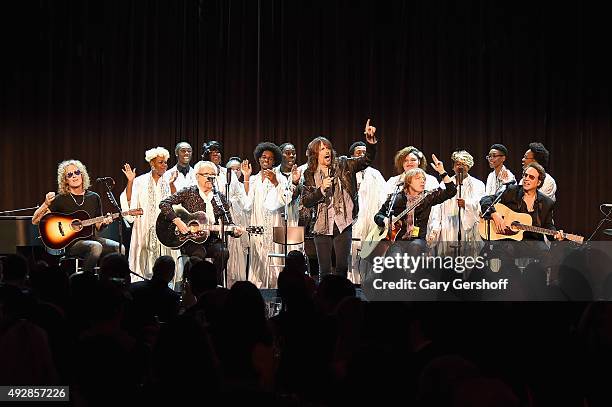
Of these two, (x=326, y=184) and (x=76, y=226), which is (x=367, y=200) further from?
(x=76, y=226)

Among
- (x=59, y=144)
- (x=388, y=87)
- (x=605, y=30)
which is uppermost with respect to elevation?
(x=605, y=30)

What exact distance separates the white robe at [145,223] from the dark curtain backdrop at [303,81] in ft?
8.52

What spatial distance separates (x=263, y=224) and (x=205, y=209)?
6.92ft

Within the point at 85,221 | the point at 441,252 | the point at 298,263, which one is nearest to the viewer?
the point at 298,263

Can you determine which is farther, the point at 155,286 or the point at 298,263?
the point at 298,263

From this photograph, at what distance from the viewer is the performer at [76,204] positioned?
1020 cm

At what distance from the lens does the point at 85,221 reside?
10.4m

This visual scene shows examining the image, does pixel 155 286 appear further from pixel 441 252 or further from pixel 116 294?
pixel 441 252

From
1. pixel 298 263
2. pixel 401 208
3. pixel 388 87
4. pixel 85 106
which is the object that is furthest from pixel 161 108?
pixel 298 263

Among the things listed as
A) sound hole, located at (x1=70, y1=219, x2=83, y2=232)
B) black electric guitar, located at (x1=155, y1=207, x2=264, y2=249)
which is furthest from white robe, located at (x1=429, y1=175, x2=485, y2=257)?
sound hole, located at (x1=70, y1=219, x2=83, y2=232)

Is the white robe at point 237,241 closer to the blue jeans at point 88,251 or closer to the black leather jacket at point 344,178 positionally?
the blue jeans at point 88,251

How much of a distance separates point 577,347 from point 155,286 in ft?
8.61

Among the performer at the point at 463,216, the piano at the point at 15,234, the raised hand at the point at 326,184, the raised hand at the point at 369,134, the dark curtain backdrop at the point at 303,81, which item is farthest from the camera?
the dark curtain backdrop at the point at 303,81

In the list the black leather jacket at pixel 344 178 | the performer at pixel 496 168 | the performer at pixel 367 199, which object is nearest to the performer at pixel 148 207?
the performer at pixel 367 199
